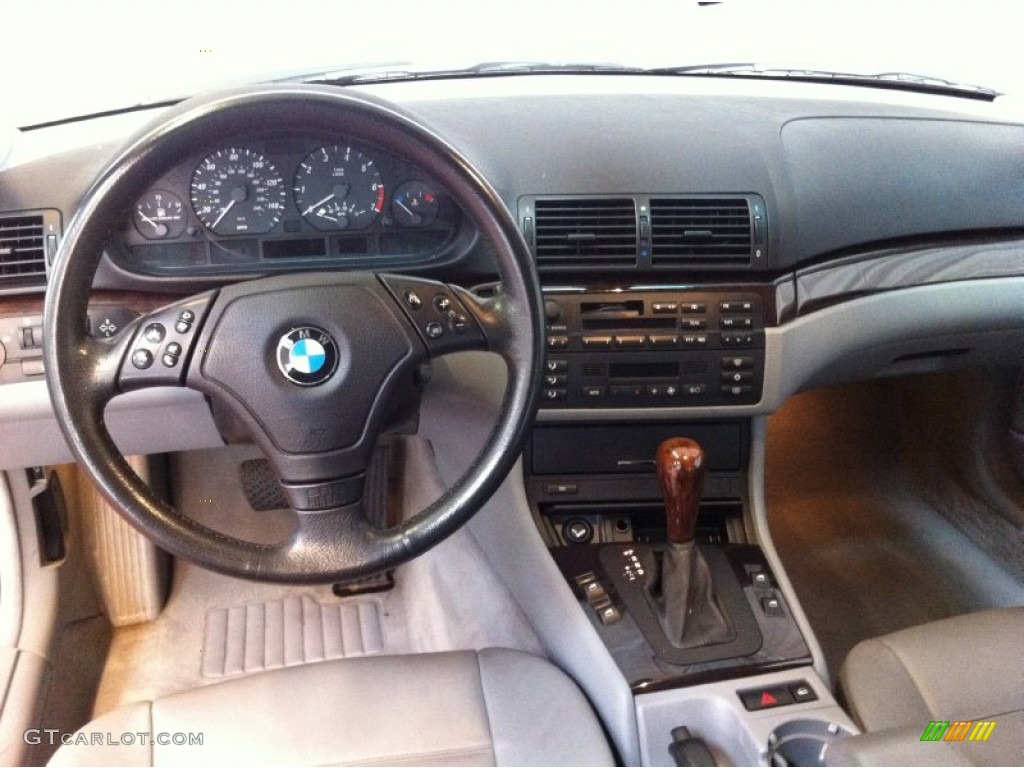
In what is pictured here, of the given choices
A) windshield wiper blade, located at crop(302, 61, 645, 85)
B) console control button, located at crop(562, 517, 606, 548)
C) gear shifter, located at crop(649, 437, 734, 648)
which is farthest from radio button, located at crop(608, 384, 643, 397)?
windshield wiper blade, located at crop(302, 61, 645, 85)

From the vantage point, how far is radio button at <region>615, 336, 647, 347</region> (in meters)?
1.38

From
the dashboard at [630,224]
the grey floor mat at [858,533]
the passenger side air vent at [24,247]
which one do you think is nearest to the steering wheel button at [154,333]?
the dashboard at [630,224]

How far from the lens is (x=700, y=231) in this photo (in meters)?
1.36

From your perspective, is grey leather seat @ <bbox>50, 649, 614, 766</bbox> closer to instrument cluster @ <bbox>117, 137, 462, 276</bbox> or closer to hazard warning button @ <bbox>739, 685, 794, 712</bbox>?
hazard warning button @ <bbox>739, 685, 794, 712</bbox>

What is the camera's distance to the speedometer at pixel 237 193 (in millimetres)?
1223

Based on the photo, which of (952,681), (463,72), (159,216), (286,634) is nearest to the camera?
(952,681)

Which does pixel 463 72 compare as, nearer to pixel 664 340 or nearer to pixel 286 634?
pixel 664 340

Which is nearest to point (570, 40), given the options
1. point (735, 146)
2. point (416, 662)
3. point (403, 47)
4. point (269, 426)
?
point (403, 47)

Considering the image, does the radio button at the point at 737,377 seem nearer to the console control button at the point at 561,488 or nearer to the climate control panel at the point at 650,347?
the climate control panel at the point at 650,347

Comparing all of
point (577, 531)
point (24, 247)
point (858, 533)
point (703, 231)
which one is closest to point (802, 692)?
point (577, 531)

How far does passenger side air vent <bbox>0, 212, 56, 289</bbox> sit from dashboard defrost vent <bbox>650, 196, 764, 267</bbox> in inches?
35.3

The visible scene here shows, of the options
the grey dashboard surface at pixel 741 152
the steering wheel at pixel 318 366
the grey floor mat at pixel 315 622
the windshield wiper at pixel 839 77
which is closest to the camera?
the steering wheel at pixel 318 366

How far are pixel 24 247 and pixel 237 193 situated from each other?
329 millimetres

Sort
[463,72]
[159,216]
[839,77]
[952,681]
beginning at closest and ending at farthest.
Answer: [952,681] < [159,216] < [463,72] < [839,77]
